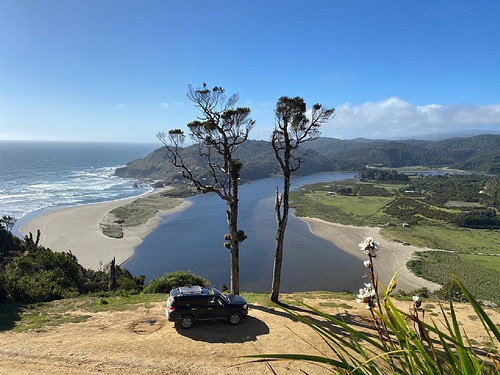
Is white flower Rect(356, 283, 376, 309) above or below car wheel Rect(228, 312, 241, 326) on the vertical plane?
above

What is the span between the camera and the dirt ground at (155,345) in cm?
822

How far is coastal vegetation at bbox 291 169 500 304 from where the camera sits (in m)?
37.8

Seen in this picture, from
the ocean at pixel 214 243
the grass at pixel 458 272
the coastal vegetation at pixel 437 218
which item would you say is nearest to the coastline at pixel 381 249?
the grass at pixel 458 272

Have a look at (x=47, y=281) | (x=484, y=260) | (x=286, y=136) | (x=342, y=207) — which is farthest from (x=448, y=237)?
(x=47, y=281)

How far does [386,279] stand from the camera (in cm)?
3347

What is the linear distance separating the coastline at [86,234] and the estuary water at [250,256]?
1788 millimetres

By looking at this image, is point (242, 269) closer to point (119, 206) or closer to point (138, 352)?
point (138, 352)

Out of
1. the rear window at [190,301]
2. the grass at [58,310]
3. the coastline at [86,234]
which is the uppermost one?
the rear window at [190,301]

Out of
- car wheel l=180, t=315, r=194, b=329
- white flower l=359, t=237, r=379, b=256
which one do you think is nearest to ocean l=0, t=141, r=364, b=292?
car wheel l=180, t=315, r=194, b=329

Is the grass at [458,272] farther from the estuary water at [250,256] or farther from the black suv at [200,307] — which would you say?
the black suv at [200,307]

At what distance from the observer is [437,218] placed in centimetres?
6869

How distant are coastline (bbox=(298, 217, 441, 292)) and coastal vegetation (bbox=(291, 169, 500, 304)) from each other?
161cm

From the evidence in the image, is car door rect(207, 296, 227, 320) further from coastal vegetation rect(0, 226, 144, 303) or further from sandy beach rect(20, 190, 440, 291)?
sandy beach rect(20, 190, 440, 291)

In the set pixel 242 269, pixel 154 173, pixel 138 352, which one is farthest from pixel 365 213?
pixel 154 173
